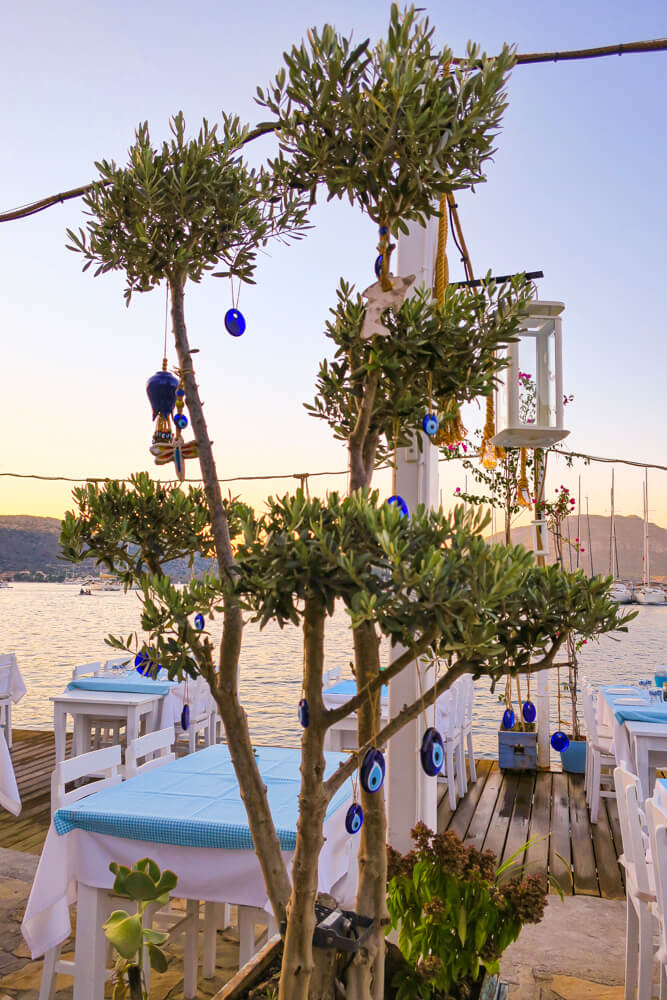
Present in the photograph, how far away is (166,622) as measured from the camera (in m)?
1.14

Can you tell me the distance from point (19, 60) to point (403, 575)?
417cm

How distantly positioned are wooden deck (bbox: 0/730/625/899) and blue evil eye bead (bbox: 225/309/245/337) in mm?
2998

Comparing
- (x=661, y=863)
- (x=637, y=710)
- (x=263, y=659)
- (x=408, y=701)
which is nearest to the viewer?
(x=661, y=863)

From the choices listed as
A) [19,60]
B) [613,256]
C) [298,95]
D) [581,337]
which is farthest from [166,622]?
[581,337]

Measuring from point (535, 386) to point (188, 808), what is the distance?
1.85 m

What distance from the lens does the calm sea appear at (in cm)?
877

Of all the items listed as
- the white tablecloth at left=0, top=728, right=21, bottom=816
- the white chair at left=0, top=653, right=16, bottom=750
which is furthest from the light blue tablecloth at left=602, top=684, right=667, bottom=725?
the white chair at left=0, top=653, right=16, bottom=750

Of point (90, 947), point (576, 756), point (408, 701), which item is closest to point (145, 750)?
point (90, 947)

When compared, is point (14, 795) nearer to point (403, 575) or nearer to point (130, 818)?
point (130, 818)

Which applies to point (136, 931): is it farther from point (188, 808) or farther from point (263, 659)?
point (263, 659)

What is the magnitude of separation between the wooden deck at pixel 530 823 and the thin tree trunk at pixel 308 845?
255cm

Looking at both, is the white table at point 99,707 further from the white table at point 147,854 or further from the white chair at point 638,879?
the white chair at point 638,879

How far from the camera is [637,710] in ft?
15.1

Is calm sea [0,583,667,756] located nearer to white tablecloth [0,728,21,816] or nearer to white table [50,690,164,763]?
white table [50,690,164,763]
